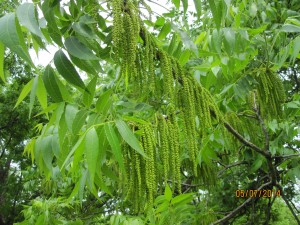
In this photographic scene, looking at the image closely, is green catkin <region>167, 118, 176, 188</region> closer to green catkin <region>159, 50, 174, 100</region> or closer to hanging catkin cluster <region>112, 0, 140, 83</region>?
green catkin <region>159, 50, 174, 100</region>

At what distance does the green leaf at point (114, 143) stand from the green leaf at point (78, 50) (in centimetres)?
25

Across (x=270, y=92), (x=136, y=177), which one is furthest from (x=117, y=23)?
(x=270, y=92)

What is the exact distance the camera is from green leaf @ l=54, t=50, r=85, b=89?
133cm

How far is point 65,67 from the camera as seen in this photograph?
133 cm

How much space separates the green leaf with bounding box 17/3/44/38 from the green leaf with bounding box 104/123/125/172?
1.31 ft

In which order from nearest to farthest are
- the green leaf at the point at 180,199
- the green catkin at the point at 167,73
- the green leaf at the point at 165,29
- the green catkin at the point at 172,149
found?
the green catkin at the point at 172,149 → the green catkin at the point at 167,73 → the green leaf at the point at 165,29 → the green leaf at the point at 180,199

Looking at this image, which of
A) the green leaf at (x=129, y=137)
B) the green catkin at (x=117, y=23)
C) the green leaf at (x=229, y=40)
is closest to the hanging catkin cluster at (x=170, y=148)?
the green leaf at (x=129, y=137)

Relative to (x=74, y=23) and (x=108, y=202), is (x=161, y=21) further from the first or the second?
(x=108, y=202)

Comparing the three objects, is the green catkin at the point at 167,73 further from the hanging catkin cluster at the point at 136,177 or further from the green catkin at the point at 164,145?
the hanging catkin cluster at the point at 136,177

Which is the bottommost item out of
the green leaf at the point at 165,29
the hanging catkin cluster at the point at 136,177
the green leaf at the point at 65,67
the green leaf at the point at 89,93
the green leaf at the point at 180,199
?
the green leaf at the point at 180,199

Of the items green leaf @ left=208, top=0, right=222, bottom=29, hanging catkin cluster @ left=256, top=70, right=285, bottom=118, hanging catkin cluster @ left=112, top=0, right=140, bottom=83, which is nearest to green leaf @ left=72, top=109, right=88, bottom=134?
hanging catkin cluster @ left=112, top=0, right=140, bottom=83

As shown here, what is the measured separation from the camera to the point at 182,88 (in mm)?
1602

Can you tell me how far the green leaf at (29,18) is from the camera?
1.15m

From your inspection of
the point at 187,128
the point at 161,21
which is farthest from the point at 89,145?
the point at 161,21
